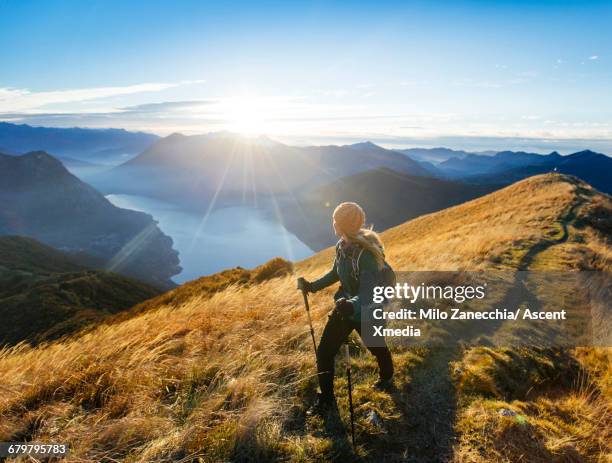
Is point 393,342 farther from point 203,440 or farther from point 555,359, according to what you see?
point 203,440

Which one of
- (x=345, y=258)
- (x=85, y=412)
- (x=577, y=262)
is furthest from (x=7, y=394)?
(x=577, y=262)

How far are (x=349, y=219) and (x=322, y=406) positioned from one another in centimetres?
219

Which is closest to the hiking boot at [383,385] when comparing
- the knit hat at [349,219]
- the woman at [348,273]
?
the woman at [348,273]

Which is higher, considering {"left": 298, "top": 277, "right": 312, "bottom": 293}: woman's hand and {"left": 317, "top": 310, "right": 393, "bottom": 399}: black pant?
{"left": 298, "top": 277, "right": 312, "bottom": 293}: woman's hand

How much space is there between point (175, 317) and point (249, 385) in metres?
3.35

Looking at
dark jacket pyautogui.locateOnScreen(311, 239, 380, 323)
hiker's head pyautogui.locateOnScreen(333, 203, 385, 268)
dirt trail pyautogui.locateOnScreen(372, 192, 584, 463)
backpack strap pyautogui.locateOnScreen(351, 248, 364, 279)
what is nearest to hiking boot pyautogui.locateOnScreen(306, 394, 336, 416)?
Result: dirt trail pyautogui.locateOnScreen(372, 192, 584, 463)

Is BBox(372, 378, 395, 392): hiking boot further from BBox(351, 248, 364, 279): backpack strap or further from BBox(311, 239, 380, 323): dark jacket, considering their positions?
BBox(351, 248, 364, 279): backpack strap

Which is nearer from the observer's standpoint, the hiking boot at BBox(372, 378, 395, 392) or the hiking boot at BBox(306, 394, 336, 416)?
the hiking boot at BBox(306, 394, 336, 416)

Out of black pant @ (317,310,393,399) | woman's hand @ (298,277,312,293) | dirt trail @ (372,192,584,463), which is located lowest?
dirt trail @ (372,192,584,463)

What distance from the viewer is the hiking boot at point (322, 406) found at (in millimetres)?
4117

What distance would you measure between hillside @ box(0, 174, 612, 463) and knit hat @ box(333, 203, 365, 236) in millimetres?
2045

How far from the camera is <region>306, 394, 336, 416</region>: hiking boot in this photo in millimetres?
4117

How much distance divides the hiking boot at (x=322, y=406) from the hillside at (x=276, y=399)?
0.13 metres

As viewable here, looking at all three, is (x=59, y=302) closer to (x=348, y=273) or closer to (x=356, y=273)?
(x=348, y=273)
